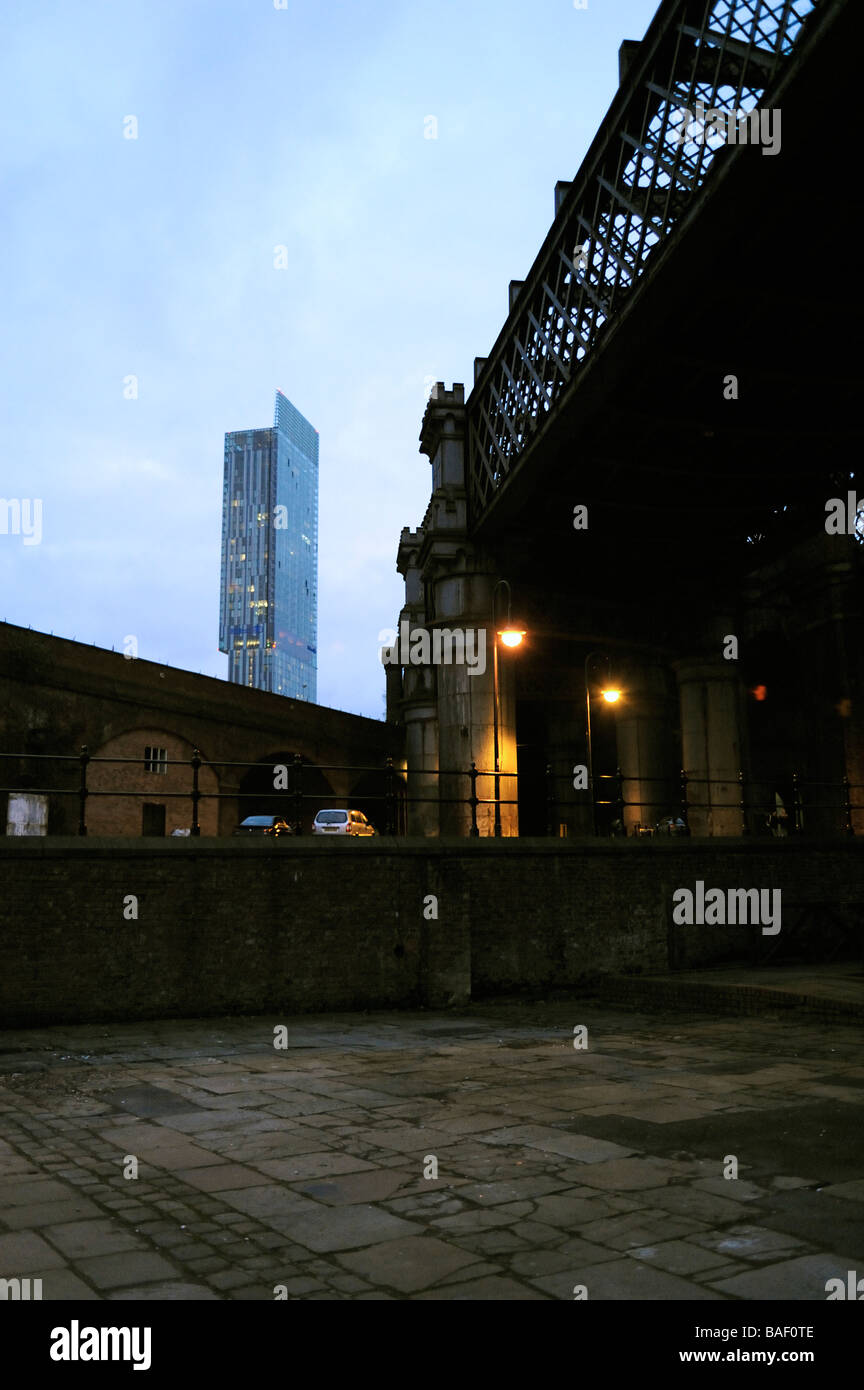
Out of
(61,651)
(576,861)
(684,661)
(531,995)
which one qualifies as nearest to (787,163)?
(576,861)

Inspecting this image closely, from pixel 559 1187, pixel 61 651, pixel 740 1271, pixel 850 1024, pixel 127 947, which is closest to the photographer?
pixel 740 1271

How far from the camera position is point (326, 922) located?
42.9ft

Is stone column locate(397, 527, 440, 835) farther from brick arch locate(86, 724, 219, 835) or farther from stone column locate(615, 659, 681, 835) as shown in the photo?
brick arch locate(86, 724, 219, 835)

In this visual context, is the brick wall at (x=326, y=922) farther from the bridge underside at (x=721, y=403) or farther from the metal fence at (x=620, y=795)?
the bridge underside at (x=721, y=403)

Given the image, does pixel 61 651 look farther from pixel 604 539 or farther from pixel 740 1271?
pixel 740 1271

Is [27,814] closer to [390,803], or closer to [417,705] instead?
[417,705]

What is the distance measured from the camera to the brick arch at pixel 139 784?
3273 centimetres

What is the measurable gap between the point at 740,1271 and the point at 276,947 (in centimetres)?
960

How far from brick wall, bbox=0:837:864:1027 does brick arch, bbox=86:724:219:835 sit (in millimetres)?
18257

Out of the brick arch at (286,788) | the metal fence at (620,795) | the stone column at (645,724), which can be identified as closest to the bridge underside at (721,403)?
the stone column at (645,724)

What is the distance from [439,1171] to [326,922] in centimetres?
801

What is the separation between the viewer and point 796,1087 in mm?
7344

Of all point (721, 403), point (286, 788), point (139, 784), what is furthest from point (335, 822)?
point (721, 403)

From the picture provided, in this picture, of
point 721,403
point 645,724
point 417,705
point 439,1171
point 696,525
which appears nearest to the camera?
point 439,1171
